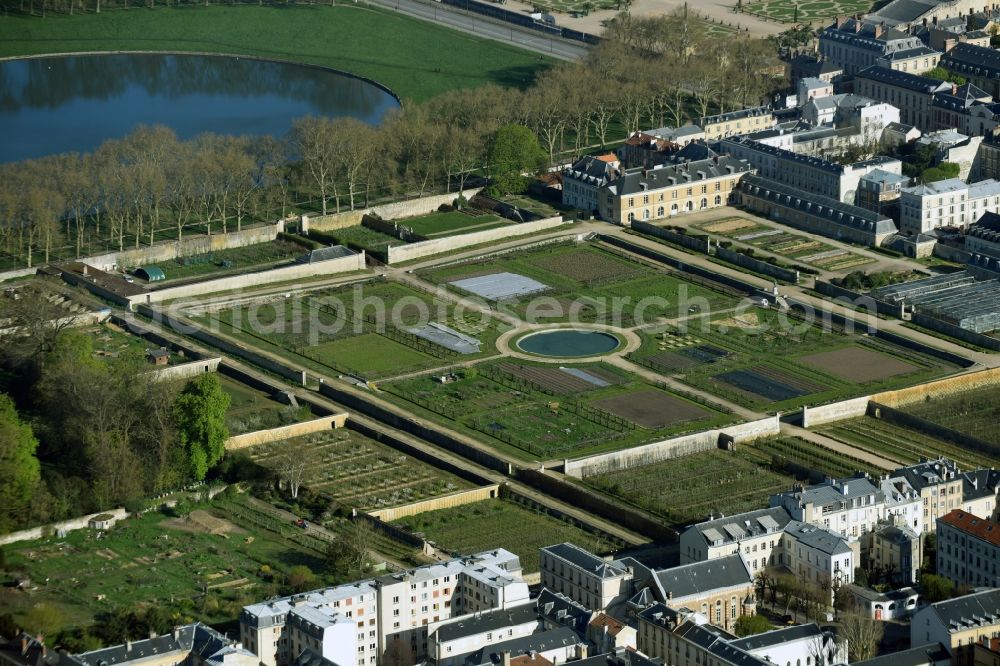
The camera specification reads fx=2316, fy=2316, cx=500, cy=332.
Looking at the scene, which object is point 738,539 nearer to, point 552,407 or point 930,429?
point 930,429

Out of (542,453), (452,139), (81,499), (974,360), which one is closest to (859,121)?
(452,139)

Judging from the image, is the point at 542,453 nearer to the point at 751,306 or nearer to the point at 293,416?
the point at 293,416

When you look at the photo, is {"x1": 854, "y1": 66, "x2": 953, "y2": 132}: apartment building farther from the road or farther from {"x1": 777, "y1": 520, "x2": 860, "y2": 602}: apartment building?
{"x1": 777, "y1": 520, "x2": 860, "y2": 602}: apartment building

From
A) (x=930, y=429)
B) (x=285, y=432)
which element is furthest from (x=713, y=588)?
(x=285, y=432)

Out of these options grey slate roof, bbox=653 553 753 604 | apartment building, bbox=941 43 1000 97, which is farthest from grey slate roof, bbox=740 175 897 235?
grey slate roof, bbox=653 553 753 604

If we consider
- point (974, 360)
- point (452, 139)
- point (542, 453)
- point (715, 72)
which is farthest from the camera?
point (715, 72)
